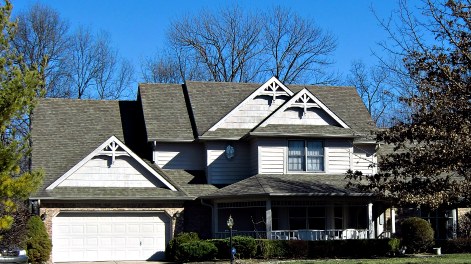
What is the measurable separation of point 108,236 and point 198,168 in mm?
5655

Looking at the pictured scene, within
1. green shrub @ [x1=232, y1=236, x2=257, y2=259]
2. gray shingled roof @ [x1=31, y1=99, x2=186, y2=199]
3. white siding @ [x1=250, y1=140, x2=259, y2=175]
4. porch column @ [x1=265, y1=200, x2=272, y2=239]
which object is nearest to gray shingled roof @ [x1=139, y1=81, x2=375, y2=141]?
white siding @ [x1=250, y1=140, x2=259, y2=175]

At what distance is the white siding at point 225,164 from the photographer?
1277 inches

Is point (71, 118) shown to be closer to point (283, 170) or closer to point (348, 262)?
point (283, 170)

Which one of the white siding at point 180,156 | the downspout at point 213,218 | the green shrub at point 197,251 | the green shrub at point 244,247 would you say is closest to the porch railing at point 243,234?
the downspout at point 213,218

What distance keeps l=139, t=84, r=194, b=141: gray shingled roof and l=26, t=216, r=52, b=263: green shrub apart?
6607mm

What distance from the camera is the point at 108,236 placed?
30016mm

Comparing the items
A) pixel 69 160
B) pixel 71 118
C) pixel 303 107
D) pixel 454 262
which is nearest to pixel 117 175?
pixel 69 160

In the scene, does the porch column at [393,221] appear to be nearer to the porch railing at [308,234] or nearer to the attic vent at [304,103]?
the porch railing at [308,234]

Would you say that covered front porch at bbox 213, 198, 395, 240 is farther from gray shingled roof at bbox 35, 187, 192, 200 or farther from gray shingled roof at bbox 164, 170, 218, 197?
gray shingled roof at bbox 35, 187, 192, 200

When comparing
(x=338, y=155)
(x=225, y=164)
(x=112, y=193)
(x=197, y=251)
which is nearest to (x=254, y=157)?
(x=225, y=164)

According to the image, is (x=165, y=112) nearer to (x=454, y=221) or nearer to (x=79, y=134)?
(x=79, y=134)

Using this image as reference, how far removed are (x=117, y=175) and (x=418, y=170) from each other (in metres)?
14.7

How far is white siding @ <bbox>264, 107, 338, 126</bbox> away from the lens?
32156 mm

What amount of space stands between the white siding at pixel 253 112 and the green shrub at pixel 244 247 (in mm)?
6834
